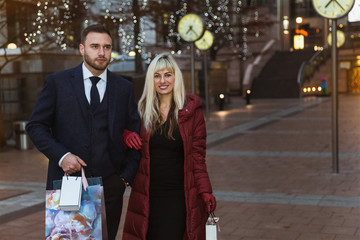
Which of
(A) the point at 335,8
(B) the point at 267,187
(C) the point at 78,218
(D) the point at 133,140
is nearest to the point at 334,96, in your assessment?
(A) the point at 335,8

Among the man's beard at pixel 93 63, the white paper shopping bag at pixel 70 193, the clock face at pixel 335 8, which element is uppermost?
the clock face at pixel 335 8

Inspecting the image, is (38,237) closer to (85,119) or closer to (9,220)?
(9,220)

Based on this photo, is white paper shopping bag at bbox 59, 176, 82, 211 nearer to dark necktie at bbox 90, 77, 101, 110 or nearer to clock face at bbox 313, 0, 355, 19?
dark necktie at bbox 90, 77, 101, 110

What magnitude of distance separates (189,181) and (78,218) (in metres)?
0.89

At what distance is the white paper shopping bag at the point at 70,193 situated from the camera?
9.77ft

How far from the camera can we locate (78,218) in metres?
3.02

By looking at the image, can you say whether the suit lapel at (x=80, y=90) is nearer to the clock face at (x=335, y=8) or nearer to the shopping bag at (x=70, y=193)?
Result: the shopping bag at (x=70, y=193)

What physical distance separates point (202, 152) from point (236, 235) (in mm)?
2261

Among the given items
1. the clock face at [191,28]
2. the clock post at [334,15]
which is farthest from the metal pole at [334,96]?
the clock face at [191,28]

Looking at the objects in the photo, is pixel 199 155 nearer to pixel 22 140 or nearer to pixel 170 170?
pixel 170 170

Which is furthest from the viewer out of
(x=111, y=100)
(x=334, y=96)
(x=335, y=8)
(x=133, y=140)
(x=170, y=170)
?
(x=334, y=96)

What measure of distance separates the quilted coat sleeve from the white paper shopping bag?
893 millimetres

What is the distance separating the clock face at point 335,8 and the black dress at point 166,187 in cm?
603

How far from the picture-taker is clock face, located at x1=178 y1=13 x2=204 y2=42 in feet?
51.8
